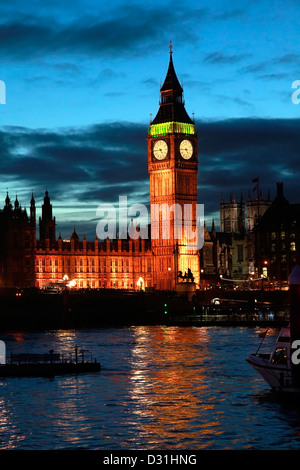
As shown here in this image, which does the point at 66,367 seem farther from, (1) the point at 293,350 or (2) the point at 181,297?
(2) the point at 181,297

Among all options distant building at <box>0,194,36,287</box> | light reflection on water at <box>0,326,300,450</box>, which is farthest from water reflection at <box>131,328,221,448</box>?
distant building at <box>0,194,36,287</box>

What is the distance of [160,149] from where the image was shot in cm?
14812

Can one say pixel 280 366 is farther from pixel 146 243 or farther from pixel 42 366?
pixel 146 243

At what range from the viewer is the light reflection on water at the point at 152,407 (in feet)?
135

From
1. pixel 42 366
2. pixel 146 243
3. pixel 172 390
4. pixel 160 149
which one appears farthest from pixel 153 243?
pixel 172 390

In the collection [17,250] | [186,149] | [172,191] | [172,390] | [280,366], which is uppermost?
[186,149]

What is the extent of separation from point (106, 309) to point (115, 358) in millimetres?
55276

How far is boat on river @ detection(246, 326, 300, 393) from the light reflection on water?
0.99 m

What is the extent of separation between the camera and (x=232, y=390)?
177ft

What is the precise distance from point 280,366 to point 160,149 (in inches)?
3984

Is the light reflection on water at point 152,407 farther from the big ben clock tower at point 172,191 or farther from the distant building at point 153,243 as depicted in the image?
the big ben clock tower at point 172,191

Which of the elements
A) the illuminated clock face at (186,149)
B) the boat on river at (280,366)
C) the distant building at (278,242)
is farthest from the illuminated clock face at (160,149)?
the boat on river at (280,366)

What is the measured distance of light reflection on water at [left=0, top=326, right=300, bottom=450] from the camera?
41.1 metres
